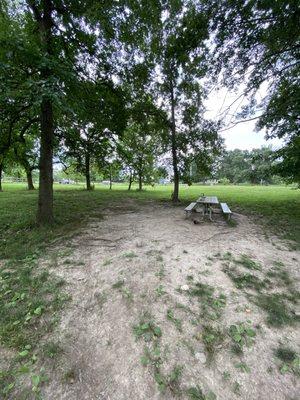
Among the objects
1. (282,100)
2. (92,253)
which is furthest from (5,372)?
(282,100)

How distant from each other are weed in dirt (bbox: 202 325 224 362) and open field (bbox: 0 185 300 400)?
12 mm

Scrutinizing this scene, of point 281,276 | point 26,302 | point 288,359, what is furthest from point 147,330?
point 281,276

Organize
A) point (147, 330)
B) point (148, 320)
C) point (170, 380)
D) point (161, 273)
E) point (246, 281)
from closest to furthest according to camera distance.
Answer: point (170, 380) → point (147, 330) → point (148, 320) → point (246, 281) → point (161, 273)

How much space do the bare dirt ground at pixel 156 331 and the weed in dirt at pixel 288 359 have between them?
59mm

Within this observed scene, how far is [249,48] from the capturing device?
6137 mm

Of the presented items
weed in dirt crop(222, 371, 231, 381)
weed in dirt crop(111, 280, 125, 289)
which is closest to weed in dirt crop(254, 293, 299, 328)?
weed in dirt crop(222, 371, 231, 381)

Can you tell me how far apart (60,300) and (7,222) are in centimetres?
495

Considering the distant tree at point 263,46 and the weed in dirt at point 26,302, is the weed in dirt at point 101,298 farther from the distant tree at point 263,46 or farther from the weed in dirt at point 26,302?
the distant tree at point 263,46

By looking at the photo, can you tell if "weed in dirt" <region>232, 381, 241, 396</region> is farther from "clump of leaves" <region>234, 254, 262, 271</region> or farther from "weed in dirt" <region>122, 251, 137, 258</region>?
"weed in dirt" <region>122, 251, 137, 258</region>

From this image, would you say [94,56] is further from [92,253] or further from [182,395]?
[182,395]

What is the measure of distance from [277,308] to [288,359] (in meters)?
0.84

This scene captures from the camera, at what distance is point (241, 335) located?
2729 mm

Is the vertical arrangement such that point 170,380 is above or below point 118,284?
below

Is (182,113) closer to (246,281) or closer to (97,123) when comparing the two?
(97,123)
